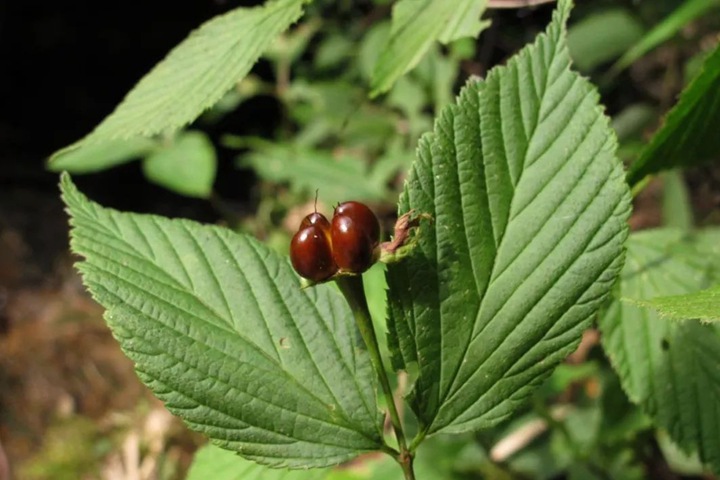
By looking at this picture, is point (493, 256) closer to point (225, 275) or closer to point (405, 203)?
point (405, 203)

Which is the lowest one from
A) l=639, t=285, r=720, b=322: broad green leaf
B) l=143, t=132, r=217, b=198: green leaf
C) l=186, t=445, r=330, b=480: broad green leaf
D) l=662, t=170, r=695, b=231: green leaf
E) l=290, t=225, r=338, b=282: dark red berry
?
l=186, t=445, r=330, b=480: broad green leaf

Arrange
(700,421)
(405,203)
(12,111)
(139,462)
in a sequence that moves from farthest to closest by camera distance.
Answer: (12,111) < (139,462) < (700,421) < (405,203)

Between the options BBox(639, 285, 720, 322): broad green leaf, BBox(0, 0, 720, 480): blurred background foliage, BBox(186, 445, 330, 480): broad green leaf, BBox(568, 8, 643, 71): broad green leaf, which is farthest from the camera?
BBox(568, 8, 643, 71): broad green leaf

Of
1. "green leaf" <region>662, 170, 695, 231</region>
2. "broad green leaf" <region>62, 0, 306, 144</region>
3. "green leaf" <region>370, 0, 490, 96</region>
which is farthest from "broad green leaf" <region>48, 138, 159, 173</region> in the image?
"green leaf" <region>662, 170, 695, 231</region>

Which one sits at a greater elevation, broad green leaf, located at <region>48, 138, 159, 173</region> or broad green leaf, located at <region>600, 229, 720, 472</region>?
broad green leaf, located at <region>48, 138, 159, 173</region>

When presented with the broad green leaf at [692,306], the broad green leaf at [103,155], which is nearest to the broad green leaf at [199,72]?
the broad green leaf at [692,306]

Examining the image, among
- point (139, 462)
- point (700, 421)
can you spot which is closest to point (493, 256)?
point (700, 421)

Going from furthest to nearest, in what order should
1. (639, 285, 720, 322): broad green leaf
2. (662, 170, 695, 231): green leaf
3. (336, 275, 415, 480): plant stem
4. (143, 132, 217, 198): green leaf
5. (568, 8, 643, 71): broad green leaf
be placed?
(143, 132, 217, 198): green leaf, (662, 170, 695, 231): green leaf, (568, 8, 643, 71): broad green leaf, (336, 275, 415, 480): plant stem, (639, 285, 720, 322): broad green leaf

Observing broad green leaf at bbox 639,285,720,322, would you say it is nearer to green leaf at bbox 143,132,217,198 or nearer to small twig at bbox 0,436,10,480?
green leaf at bbox 143,132,217,198
